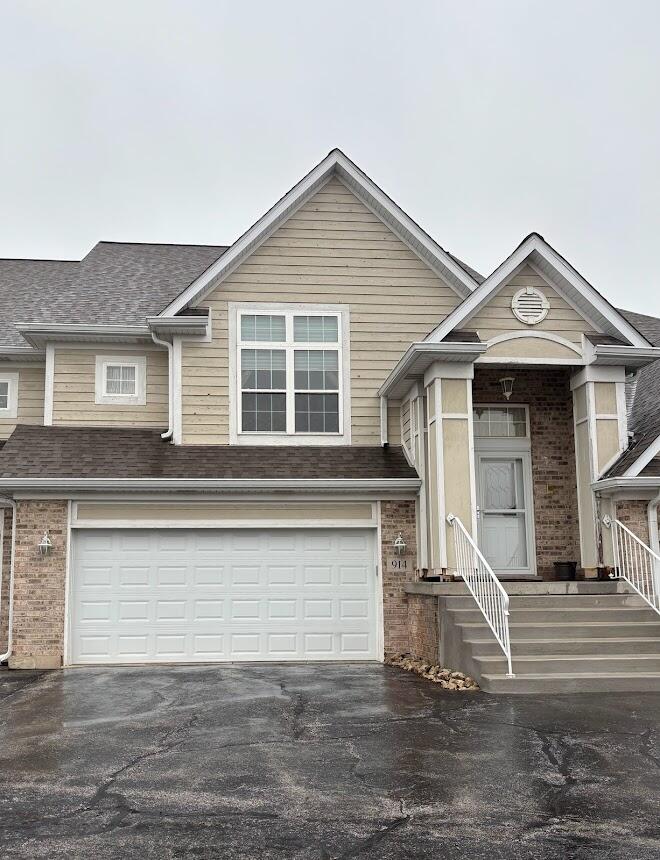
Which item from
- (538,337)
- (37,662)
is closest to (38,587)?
(37,662)

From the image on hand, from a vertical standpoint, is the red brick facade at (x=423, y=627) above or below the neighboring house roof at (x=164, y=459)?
below

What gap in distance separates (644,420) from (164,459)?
7.60m

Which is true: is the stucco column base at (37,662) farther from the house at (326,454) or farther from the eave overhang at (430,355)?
the eave overhang at (430,355)

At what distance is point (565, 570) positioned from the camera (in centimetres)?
1270

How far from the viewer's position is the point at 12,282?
17.3 meters

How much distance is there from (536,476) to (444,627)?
3703mm

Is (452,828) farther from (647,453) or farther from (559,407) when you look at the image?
(559,407)

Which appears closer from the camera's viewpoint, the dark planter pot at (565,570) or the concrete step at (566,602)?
the concrete step at (566,602)

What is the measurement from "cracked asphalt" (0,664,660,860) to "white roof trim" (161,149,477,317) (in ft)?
23.2

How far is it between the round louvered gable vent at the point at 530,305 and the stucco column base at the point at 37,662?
8426mm

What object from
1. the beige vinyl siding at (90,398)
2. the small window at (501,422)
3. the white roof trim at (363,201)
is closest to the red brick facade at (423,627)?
the small window at (501,422)

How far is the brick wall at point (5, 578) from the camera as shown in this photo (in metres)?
13.0

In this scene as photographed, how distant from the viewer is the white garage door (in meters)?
12.6

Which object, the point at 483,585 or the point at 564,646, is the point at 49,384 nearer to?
the point at 483,585
